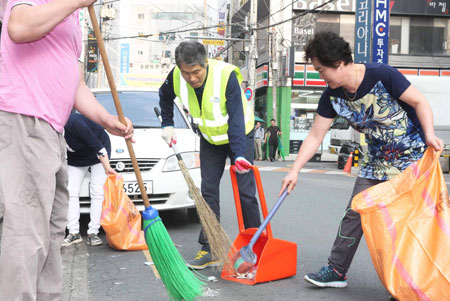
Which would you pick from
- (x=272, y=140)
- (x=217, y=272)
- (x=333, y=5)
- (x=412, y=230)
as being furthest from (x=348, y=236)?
(x=333, y=5)

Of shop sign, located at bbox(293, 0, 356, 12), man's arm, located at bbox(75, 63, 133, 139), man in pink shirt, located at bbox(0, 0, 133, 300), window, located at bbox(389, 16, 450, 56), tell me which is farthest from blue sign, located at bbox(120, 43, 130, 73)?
man in pink shirt, located at bbox(0, 0, 133, 300)

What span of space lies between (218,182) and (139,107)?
2654 millimetres

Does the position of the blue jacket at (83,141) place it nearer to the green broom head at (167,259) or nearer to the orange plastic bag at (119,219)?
the orange plastic bag at (119,219)

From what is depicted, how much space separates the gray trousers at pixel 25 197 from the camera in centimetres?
230

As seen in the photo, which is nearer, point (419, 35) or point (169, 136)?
point (169, 136)

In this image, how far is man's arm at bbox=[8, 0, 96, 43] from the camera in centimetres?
223

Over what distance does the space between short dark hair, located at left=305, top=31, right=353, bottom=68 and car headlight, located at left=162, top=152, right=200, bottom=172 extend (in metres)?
2.67

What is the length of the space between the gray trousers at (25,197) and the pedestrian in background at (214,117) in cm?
179

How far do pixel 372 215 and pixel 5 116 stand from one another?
2043mm

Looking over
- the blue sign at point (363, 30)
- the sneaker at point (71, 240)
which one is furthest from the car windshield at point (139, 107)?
the blue sign at point (363, 30)

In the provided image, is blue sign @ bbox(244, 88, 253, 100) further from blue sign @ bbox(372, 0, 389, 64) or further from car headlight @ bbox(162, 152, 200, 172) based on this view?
car headlight @ bbox(162, 152, 200, 172)

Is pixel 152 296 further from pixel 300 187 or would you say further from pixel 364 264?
pixel 300 187

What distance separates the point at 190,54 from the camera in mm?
4004

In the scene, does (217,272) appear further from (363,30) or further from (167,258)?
(363,30)
